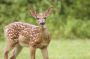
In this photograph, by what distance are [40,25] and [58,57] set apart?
2.98 m

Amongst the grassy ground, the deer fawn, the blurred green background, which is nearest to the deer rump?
the deer fawn

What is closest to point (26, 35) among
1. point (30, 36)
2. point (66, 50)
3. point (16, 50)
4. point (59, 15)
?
point (30, 36)

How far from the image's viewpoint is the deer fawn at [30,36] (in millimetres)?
11805

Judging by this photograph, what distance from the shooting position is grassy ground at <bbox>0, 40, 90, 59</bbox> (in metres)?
14.6

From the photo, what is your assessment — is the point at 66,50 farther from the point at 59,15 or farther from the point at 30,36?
the point at 59,15

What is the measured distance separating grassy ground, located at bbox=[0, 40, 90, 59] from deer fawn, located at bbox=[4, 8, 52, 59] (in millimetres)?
1955

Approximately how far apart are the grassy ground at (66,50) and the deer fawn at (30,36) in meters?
1.96

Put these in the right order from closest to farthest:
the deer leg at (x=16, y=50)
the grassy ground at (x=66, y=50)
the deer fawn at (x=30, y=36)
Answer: the deer fawn at (x=30, y=36)
the deer leg at (x=16, y=50)
the grassy ground at (x=66, y=50)

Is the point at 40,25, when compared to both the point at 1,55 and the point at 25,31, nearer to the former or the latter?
the point at 25,31

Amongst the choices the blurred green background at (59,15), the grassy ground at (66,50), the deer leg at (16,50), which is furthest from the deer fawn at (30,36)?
the blurred green background at (59,15)

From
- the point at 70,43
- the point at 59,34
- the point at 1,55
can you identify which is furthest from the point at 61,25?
the point at 1,55

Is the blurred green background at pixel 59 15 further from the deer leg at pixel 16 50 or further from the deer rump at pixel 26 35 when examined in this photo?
the deer rump at pixel 26 35

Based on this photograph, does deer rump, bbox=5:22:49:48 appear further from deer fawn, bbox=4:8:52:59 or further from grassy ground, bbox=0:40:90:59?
grassy ground, bbox=0:40:90:59

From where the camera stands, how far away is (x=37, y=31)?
12.1 meters
